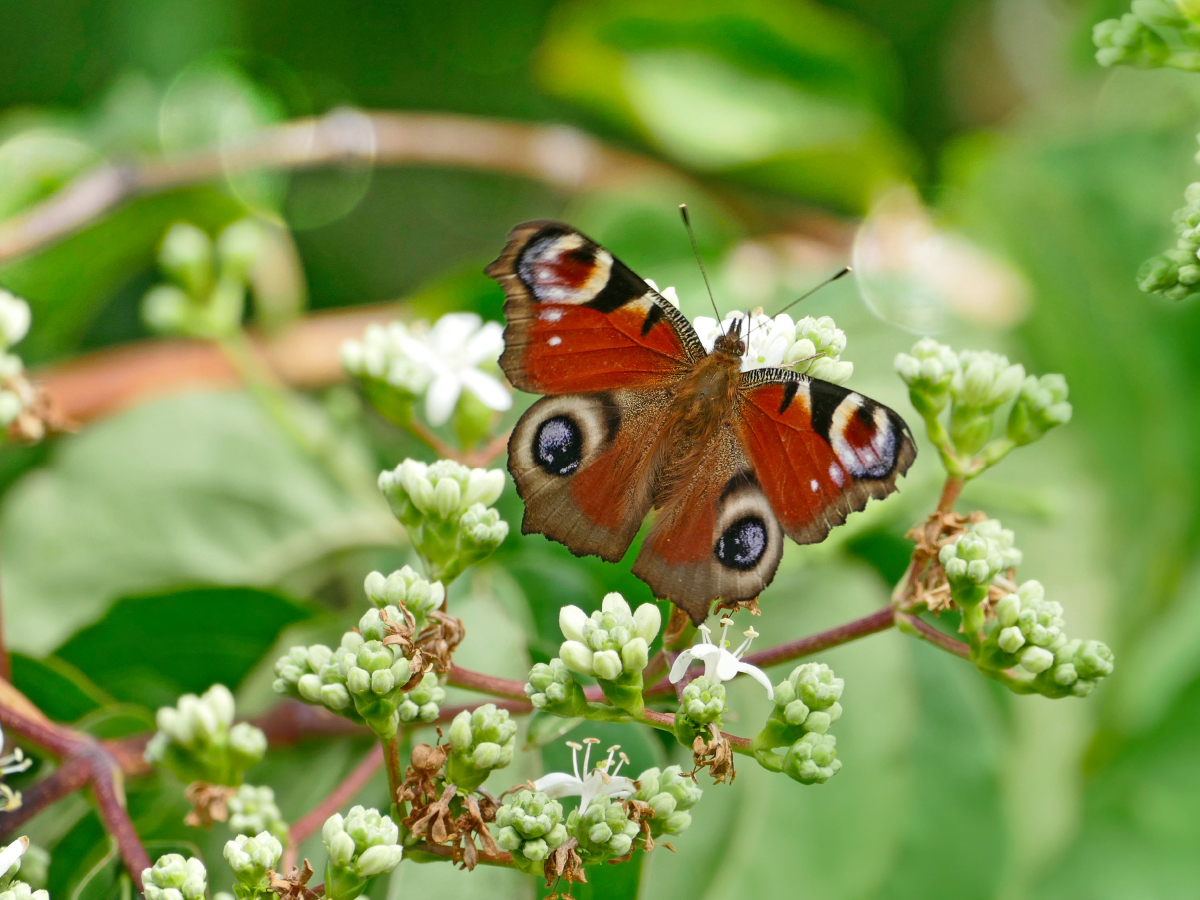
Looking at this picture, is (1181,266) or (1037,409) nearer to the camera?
(1181,266)

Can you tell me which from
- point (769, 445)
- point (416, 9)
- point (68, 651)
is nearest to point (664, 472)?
point (769, 445)

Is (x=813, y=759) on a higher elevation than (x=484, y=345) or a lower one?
lower

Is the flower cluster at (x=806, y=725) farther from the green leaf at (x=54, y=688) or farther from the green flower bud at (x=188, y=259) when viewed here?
the green flower bud at (x=188, y=259)

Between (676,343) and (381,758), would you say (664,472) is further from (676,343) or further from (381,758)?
(381,758)

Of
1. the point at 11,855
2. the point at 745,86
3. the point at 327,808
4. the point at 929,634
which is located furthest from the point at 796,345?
the point at 745,86

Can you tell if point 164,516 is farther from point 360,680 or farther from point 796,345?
point 796,345

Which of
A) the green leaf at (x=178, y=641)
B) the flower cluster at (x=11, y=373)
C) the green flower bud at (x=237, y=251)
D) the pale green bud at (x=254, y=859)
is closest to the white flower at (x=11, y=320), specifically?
the flower cluster at (x=11, y=373)
